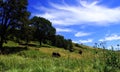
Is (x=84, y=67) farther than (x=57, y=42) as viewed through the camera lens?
No

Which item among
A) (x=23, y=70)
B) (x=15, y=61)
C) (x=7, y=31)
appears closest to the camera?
(x=23, y=70)

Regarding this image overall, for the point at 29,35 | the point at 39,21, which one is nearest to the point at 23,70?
the point at 29,35

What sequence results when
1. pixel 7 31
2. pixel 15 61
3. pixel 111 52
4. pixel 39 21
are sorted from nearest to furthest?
pixel 111 52 < pixel 15 61 < pixel 7 31 < pixel 39 21

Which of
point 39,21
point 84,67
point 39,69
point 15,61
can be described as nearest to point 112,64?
point 84,67

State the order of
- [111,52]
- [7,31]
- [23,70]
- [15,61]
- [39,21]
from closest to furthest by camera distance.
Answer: [23,70], [111,52], [15,61], [7,31], [39,21]

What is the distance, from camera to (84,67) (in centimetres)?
1265

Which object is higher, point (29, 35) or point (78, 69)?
point (29, 35)

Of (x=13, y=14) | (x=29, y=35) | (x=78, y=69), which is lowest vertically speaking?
(x=78, y=69)

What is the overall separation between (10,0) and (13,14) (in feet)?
9.46

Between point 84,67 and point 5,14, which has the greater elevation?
point 5,14

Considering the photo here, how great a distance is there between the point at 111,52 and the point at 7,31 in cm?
5028

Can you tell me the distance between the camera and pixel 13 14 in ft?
202

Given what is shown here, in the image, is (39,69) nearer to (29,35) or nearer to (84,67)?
(84,67)

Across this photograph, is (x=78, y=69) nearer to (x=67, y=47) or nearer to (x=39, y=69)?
(x=39, y=69)
